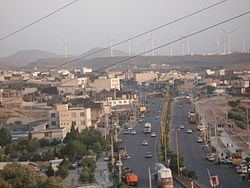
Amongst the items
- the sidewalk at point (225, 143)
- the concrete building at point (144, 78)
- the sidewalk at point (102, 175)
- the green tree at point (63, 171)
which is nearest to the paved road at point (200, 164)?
the sidewalk at point (225, 143)

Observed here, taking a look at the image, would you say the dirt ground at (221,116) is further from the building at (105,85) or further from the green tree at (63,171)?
the building at (105,85)

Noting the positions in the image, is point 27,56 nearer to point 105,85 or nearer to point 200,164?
point 105,85

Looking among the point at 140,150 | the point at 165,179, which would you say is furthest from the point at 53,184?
the point at 140,150

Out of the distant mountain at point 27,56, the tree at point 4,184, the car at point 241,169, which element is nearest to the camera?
the tree at point 4,184

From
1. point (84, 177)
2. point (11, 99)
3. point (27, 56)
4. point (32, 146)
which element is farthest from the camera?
point (27, 56)

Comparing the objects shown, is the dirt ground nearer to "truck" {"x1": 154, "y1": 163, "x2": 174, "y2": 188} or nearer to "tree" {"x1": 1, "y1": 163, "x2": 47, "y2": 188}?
"truck" {"x1": 154, "y1": 163, "x2": 174, "y2": 188}

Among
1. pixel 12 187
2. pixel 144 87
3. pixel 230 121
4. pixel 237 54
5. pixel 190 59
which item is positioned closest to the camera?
pixel 12 187

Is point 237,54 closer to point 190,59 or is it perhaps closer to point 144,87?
point 190,59

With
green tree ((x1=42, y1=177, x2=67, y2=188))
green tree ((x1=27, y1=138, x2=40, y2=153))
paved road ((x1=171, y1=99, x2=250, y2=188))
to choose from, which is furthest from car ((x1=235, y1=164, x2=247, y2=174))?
green tree ((x1=27, y1=138, x2=40, y2=153))

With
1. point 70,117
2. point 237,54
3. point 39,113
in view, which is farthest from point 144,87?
point 237,54
